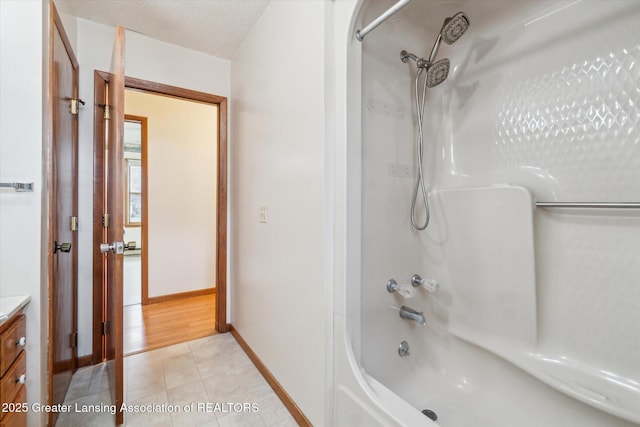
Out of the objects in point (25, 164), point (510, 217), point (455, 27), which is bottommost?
point (510, 217)

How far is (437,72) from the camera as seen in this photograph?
4.78ft

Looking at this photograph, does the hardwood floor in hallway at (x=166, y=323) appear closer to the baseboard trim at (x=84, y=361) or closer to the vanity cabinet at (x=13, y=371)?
the baseboard trim at (x=84, y=361)

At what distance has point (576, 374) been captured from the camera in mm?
1123

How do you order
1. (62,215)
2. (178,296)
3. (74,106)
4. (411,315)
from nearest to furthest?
(411,315) → (62,215) → (74,106) → (178,296)

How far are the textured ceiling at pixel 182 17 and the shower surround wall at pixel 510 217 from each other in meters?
1.21

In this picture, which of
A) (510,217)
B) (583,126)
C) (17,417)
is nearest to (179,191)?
(17,417)

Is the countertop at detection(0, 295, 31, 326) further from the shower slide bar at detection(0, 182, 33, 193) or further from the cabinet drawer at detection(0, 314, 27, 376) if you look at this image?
the shower slide bar at detection(0, 182, 33, 193)

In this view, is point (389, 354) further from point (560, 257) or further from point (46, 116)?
point (46, 116)

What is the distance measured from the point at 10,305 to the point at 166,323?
1859 millimetres

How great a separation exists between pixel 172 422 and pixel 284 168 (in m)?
1.58

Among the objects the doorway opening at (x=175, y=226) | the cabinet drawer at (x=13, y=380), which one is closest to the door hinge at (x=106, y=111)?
the doorway opening at (x=175, y=226)

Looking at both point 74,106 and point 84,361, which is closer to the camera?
point 74,106

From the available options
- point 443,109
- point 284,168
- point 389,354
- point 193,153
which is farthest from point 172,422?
point 193,153

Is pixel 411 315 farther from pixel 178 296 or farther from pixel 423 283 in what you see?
pixel 178 296
